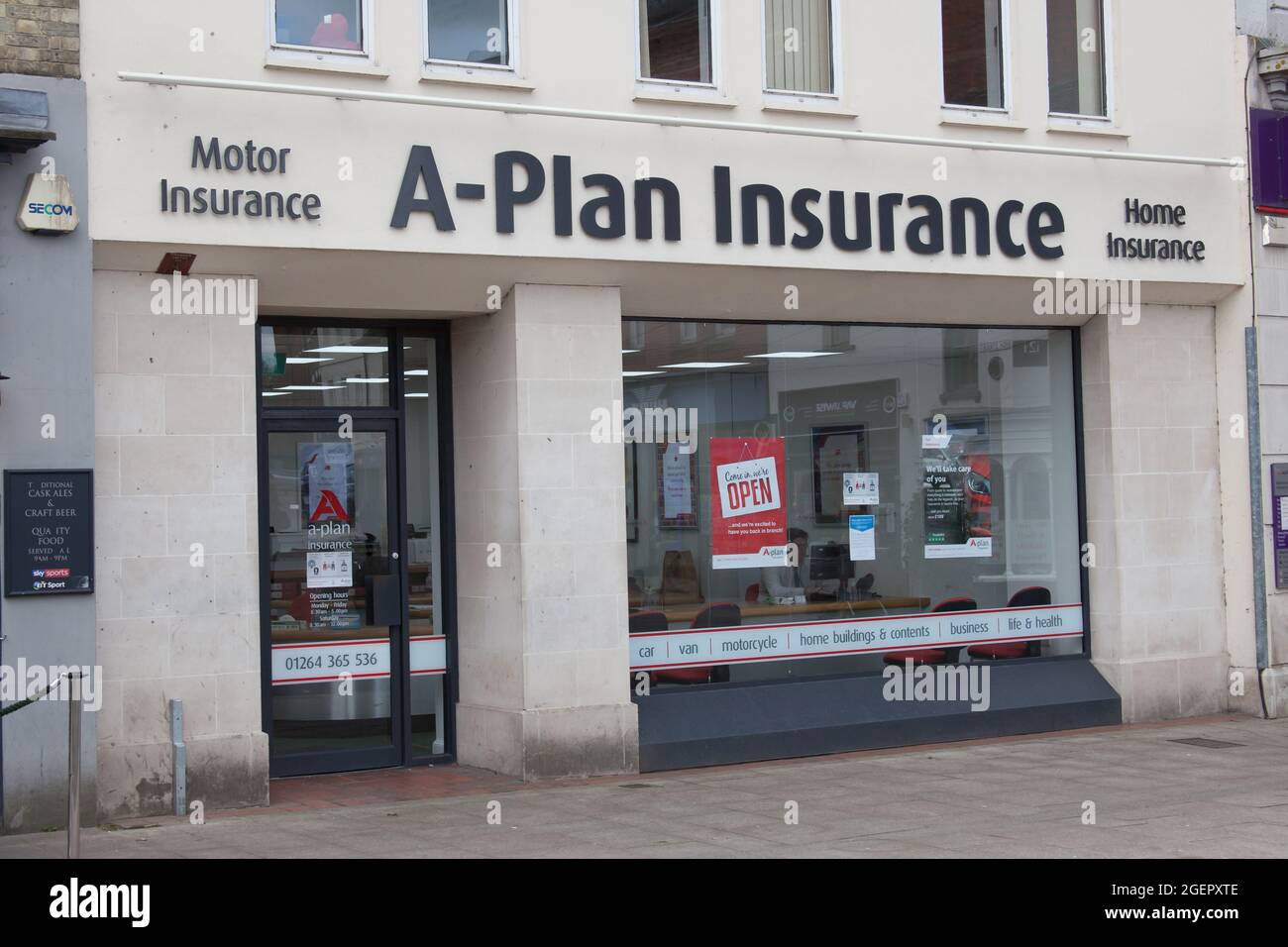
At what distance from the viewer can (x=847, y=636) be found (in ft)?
40.6

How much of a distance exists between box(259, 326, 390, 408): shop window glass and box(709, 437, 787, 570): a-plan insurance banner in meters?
2.58

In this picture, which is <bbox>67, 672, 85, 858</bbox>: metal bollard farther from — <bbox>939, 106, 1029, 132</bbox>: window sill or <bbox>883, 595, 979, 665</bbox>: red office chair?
<bbox>939, 106, 1029, 132</bbox>: window sill

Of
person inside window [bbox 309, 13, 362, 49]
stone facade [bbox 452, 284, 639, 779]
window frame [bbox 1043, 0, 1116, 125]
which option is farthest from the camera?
window frame [bbox 1043, 0, 1116, 125]

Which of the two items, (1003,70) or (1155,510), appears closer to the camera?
(1003,70)

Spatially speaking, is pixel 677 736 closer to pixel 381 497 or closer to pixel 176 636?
pixel 381 497

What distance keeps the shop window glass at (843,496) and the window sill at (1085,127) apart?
68.5 inches

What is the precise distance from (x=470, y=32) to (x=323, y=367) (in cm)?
253

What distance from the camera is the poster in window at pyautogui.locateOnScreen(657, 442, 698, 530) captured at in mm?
11750

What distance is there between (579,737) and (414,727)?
1369mm

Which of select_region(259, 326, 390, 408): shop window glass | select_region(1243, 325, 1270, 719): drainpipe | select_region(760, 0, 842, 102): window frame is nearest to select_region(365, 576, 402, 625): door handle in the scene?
select_region(259, 326, 390, 408): shop window glass

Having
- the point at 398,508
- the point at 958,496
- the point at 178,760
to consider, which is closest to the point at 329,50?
the point at 398,508

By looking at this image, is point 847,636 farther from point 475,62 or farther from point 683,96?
point 475,62

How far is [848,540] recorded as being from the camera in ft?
41.0

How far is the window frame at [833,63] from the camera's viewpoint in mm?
11281
